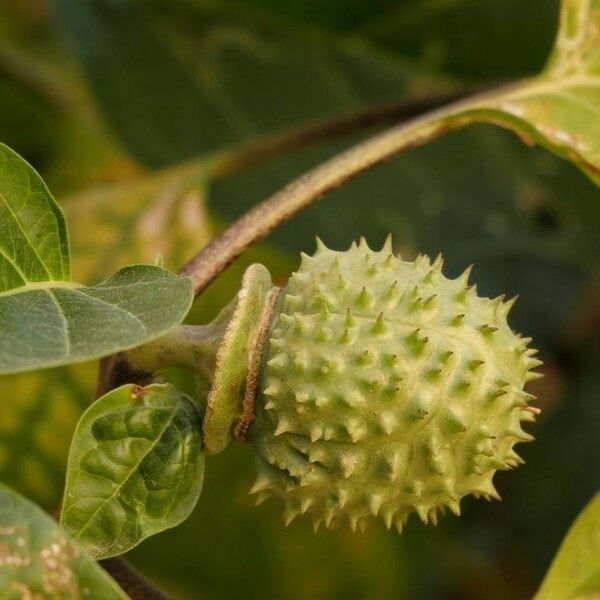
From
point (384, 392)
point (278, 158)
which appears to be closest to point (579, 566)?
point (384, 392)

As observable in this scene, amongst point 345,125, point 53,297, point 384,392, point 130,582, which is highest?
point 345,125

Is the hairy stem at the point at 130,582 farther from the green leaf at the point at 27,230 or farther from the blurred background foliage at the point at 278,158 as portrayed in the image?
the blurred background foliage at the point at 278,158

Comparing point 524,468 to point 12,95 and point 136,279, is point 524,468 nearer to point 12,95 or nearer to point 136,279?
point 12,95

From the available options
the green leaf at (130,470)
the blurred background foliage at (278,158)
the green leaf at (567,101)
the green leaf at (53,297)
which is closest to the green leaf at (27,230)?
the green leaf at (53,297)

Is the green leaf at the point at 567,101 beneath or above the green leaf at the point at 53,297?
above

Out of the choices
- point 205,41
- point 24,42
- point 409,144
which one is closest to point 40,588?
point 409,144

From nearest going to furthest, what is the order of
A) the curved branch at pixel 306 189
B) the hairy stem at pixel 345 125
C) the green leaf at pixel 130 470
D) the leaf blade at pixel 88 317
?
the leaf blade at pixel 88 317, the green leaf at pixel 130 470, the curved branch at pixel 306 189, the hairy stem at pixel 345 125

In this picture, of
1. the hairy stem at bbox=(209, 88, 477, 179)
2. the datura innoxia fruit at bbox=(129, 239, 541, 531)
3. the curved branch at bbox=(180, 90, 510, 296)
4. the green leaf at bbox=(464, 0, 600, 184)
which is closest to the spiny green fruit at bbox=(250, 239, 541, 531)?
the datura innoxia fruit at bbox=(129, 239, 541, 531)

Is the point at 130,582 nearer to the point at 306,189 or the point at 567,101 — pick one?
the point at 306,189
